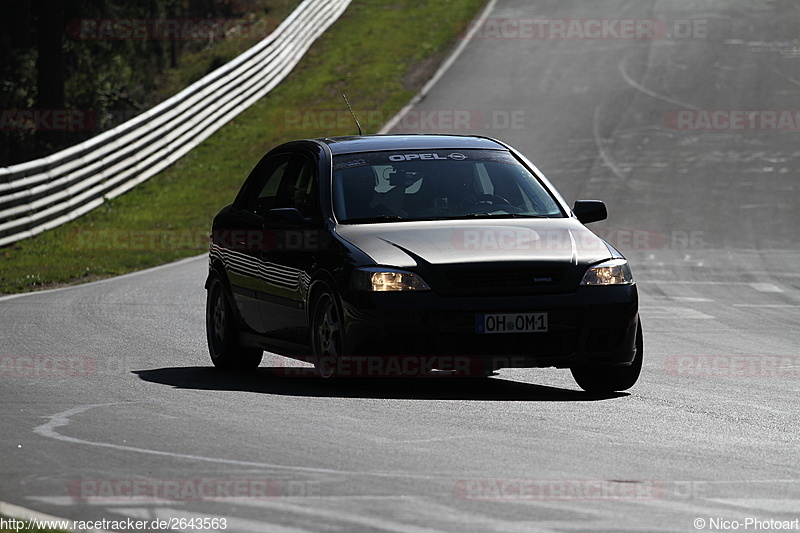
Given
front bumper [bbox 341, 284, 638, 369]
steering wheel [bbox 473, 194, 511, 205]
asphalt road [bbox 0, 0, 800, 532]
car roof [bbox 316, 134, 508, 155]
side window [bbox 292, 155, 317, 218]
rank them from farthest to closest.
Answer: car roof [bbox 316, 134, 508, 155] < side window [bbox 292, 155, 317, 218] < steering wheel [bbox 473, 194, 511, 205] < front bumper [bbox 341, 284, 638, 369] < asphalt road [bbox 0, 0, 800, 532]

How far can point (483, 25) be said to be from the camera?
42.1 meters

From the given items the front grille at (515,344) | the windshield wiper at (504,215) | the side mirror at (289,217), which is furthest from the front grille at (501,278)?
the side mirror at (289,217)

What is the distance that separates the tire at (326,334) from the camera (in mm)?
9133

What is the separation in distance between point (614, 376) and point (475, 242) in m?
1.25

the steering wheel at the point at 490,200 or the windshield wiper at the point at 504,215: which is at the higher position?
the steering wheel at the point at 490,200

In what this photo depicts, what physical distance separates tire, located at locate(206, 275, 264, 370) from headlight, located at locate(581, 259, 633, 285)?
293 cm

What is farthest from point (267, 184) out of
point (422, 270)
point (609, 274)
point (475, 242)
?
point (609, 274)

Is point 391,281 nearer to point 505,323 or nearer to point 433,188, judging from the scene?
point 505,323

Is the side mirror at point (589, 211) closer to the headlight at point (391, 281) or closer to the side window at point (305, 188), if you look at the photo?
the headlight at point (391, 281)

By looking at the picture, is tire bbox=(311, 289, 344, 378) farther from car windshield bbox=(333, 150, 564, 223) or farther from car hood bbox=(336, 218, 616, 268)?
car windshield bbox=(333, 150, 564, 223)

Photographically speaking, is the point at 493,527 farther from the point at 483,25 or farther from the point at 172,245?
the point at 483,25

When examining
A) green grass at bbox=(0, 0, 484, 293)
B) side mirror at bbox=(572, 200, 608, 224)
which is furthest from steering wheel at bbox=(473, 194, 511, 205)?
green grass at bbox=(0, 0, 484, 293)

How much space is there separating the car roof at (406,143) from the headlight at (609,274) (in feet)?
5.66

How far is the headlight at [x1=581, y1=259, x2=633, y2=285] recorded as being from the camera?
8.95 m
